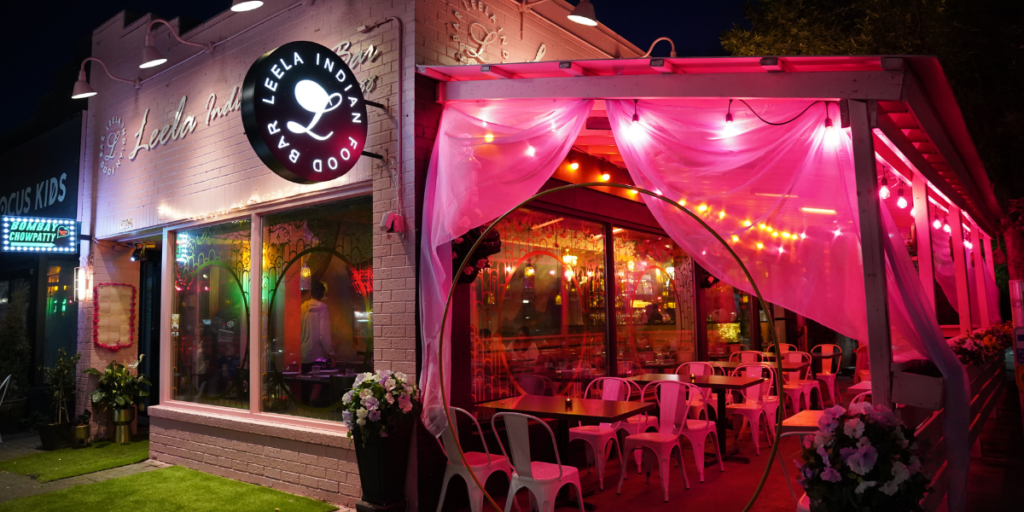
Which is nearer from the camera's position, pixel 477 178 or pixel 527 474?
pixel 527 474

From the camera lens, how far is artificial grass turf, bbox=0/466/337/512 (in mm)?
5520

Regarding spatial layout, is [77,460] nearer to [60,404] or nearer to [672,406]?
[60,404]

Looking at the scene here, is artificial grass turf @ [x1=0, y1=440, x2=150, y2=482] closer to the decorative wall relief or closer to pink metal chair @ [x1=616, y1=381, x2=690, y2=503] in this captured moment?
the decorative wall relief

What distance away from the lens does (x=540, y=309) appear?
6633 millimetres

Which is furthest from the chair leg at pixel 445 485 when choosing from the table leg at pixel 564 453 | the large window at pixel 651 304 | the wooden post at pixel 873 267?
the large window at pixel 651 304

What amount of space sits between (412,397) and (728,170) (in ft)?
8.86

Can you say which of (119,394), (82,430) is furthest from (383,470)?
(82,430)

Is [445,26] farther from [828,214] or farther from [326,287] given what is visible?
[828,214]

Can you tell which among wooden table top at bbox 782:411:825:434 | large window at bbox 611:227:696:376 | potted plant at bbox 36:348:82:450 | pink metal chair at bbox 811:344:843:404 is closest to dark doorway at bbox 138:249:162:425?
potted plant at bbox 36:348:82:450

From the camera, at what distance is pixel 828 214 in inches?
156

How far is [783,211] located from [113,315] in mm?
8658

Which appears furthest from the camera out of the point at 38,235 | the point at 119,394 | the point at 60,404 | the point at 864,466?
the point at 38,235

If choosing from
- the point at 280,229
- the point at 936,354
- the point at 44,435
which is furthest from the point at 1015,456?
the point at 44,435

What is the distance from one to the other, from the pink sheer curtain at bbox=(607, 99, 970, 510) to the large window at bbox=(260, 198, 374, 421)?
2722 mm
